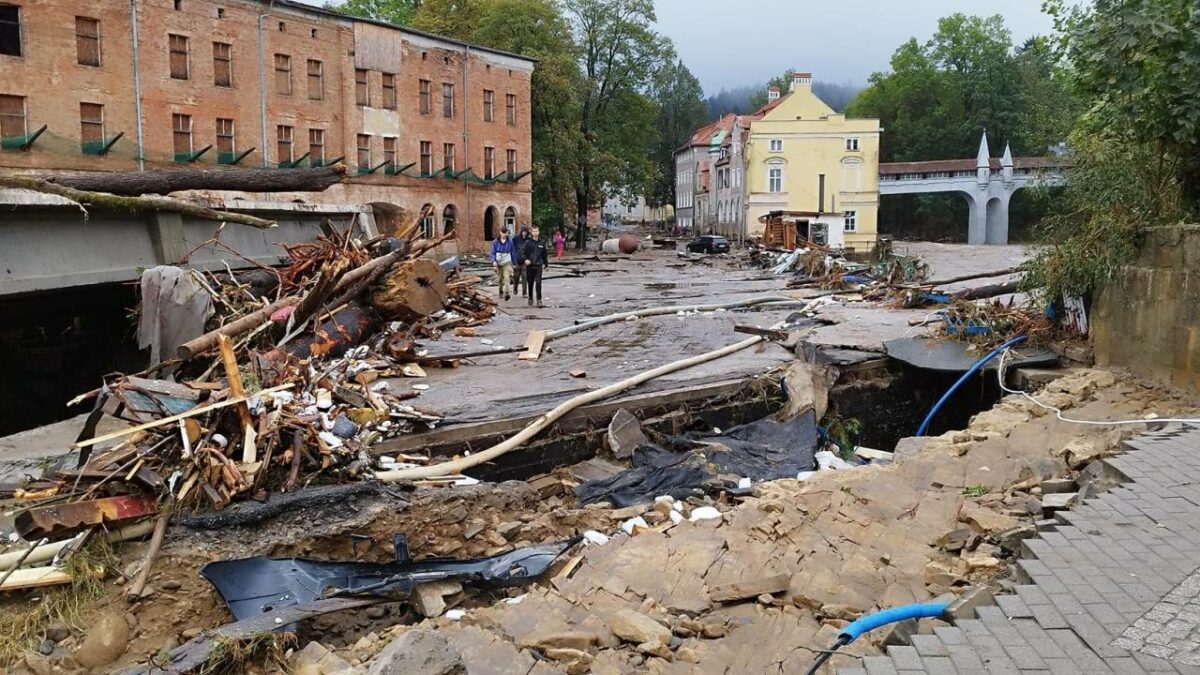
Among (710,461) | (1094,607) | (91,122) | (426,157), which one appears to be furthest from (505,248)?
(426,157)

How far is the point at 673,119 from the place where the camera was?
99.2 meters

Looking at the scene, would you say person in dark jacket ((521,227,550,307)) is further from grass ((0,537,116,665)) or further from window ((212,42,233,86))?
window ((212,42,233,86))

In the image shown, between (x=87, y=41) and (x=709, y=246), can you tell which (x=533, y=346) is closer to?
(x=87, y=41)

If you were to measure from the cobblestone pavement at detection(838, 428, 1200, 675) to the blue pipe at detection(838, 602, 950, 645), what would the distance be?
24 centimetres

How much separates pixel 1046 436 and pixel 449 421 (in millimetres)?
6250

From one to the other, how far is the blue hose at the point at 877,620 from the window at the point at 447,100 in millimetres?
41247

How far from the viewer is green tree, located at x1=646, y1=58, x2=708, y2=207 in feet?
316

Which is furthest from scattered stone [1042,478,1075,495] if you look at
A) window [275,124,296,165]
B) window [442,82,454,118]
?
window [442,82,454,118]

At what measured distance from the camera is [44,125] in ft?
94.7

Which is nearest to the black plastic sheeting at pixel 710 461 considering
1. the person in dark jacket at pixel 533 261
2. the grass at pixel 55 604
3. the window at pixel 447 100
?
the grass at pixel 55 604

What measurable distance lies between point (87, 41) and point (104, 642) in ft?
99.1

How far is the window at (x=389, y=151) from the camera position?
40.5m

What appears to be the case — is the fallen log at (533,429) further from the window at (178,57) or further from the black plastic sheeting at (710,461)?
the window at (178,57)

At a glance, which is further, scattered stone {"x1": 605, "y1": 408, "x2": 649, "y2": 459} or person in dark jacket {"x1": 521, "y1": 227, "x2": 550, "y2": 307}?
person in dark jacket {"x1": 521, "y1": 227, "x2": 550, "y2": 307}
